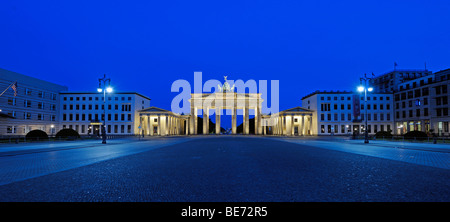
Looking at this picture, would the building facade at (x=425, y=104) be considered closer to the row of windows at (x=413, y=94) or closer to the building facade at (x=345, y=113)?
the row of windows at (x=413, y=94)

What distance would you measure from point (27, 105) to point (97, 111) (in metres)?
20.8

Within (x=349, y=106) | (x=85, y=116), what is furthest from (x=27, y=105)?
(x=349, y=106)

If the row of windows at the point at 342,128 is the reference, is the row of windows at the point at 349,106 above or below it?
above

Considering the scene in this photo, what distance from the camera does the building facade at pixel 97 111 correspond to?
86.3 m

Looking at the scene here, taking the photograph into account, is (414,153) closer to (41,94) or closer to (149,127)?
(149,127)

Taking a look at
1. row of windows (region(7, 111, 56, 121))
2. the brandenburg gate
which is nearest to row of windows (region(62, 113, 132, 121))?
row of windows (region(7, 111, 56, 121))

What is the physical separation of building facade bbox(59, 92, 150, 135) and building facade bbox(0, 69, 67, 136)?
120 inches

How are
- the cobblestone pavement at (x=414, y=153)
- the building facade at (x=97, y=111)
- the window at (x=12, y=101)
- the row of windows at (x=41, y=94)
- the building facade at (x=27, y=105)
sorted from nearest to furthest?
the cobblestone pavement at (x=414, y=153) → the building facade at (x=27, y=105) → the window at (x=12, y=101) → the row of windows at (x=41, y=94) → the building facade at (x=97, y=111)

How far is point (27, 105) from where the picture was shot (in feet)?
→ 225

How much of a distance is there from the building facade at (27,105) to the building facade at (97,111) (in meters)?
3.06

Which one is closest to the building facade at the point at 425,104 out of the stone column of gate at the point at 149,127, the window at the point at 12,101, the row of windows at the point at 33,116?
the stone column of gate at the point at 149,127

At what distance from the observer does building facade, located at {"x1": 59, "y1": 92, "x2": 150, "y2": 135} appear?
86.3 m

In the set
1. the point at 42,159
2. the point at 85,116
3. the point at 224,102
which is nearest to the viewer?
the point at 42,159
